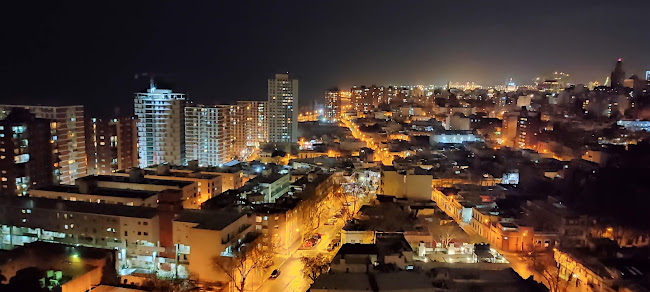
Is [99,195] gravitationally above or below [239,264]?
above

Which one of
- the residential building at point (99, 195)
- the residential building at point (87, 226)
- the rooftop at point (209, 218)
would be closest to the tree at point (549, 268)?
the rooftop at point (209, 218)

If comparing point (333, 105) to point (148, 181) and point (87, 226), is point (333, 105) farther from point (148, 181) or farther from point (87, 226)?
point (87, 226)

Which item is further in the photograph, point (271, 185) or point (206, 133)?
point (206, 133)

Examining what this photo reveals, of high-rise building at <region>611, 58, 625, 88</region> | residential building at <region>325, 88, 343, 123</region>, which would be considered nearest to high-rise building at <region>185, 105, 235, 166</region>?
residential building at <region>325, 88, 343, 123</region>

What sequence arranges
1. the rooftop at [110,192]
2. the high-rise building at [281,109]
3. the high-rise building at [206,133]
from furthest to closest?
the high-rise building at [281,109]
the high-rise building at [206,133]
the rooftop at [110,192]

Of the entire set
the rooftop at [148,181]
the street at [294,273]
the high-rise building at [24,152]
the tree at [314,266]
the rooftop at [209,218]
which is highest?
the high-rise building at [24,152]

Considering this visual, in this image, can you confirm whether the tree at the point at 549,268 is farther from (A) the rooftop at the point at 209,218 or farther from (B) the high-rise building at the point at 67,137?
(B) the high-rise building at the point at 67,137

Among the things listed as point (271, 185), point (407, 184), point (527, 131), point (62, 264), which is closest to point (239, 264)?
point (62, 264)
